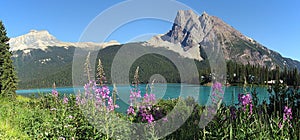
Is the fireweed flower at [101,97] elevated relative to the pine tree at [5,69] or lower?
lower

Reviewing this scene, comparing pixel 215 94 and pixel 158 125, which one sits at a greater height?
pixel 215 94

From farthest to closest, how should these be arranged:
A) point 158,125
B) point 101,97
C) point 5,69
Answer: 1. point 5,69
2. point 158,125
3. point 101,97

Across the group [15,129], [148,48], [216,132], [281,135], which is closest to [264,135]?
[281,135]

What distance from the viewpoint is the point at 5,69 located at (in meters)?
28.1

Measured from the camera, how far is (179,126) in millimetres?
5852

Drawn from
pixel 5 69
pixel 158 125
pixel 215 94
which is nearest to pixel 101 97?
pixel 158 125

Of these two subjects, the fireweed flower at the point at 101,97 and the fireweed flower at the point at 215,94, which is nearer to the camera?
the fireweed flower at the point at 101,97

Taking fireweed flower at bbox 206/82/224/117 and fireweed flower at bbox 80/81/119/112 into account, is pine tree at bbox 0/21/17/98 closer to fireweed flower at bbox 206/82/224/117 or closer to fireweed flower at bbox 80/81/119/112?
fireweed flower at bbox 80/81/119/112

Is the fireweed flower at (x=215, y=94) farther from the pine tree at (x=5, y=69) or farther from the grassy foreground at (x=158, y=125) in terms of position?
the pine tree at (x=5, y=69)

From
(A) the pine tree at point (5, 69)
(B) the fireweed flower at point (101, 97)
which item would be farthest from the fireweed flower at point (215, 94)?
(A) the pine tree at point (5, 69)

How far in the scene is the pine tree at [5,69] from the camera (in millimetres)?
27516

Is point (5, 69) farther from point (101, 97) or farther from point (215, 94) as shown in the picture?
point (215, 94)

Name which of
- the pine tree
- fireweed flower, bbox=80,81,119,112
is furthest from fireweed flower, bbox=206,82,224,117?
the pine tree

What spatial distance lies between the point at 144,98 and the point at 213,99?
1.36 meters
